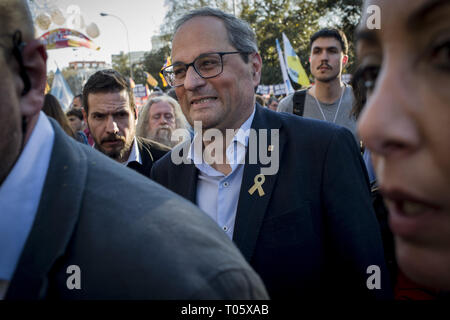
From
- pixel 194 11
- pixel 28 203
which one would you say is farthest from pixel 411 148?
pixel 194 11

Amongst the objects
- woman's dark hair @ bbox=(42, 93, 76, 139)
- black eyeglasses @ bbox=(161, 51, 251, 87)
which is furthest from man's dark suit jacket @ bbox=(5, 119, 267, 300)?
woman's dark hair @ bbox=(42, 93, 76, 139)

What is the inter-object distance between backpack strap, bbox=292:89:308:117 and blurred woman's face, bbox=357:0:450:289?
12.8 ft

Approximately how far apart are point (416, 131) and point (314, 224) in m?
Answer: 1.36

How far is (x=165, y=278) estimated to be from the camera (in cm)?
97

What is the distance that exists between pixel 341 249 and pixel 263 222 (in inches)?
15.4

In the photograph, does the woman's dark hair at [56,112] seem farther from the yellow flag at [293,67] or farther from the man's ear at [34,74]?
the yellow flag at [293,67]

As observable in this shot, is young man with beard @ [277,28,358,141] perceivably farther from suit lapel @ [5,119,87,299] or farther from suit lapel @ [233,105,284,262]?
suit lapel @ [5,119,87,299]

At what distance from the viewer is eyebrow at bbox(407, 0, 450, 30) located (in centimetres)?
71

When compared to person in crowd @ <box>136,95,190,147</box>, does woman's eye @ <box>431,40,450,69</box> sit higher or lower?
higher

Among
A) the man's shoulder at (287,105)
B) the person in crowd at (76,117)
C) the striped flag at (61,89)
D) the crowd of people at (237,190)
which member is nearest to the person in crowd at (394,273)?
the crowd of people at (237,190)

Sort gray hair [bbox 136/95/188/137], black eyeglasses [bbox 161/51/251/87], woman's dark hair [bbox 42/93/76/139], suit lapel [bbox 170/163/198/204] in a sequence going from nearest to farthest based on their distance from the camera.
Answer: suit lapel [bbox 170/163/198/204] < black eyeglasses [bbox 161/51/251/87] < woman's dark hair [bbox 42/93/76/139] < gray hair [bbox 136/95/188/137]

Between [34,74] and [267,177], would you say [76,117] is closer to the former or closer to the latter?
[267,177]

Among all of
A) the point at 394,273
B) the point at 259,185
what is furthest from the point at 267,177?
the point at 394,273
